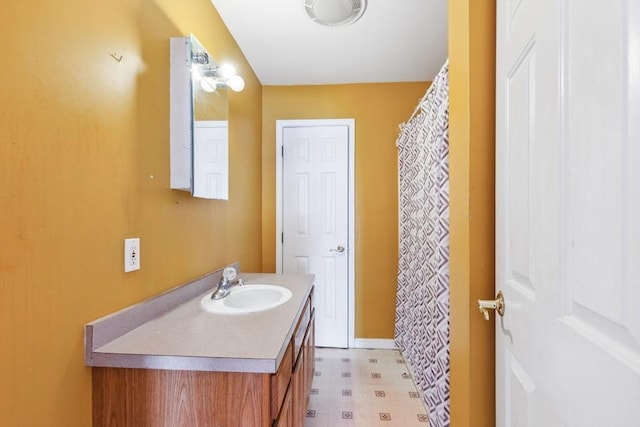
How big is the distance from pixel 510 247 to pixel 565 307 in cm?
28

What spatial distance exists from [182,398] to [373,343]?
2175 millimetres

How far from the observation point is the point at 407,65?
2.40 metres

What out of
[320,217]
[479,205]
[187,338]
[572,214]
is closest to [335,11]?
[479,205]

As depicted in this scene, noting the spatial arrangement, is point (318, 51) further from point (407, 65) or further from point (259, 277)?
point (259, 277)

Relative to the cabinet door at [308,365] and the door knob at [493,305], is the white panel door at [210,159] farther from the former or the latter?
the door knob at [493,305]

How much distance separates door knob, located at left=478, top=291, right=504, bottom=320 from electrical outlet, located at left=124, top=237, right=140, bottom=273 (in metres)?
1.15

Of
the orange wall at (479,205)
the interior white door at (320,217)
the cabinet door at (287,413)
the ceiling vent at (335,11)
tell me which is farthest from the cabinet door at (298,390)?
the ceiling vent at (335,11)

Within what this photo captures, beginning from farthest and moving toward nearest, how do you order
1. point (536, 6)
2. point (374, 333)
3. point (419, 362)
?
point (374, 333)
point (419, 362)
point (536, 6)

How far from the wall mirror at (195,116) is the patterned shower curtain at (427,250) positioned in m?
1.10

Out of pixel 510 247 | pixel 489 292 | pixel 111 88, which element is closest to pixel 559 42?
pixel 510 247

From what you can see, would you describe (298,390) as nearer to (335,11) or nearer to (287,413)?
(287,413)

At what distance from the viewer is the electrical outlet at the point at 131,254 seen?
1.01 meters

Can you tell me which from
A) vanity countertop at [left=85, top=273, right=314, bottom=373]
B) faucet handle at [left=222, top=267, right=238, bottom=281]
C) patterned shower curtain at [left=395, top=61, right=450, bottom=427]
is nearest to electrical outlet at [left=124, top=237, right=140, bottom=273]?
vanity countertop at [left=85, top=273, right=314, bottom=373]

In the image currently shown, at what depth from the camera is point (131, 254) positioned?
1.04 metres
